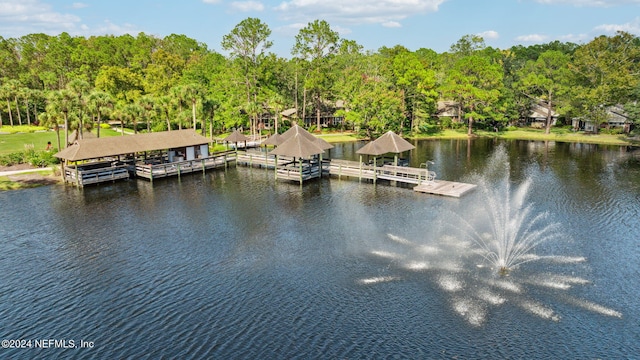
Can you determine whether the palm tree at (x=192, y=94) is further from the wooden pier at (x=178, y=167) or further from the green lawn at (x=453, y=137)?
the wooden pier at (x=178, y=167)

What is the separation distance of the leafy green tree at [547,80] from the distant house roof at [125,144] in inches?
2400

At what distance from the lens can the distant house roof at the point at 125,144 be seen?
38300mm

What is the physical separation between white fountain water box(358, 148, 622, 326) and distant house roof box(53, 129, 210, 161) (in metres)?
28.2

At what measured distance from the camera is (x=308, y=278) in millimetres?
20500

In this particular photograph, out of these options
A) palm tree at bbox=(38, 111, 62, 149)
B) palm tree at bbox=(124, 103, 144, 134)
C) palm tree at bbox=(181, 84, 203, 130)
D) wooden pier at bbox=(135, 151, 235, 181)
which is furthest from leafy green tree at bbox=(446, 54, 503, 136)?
palm tree at bbox=(38, 111, 62, 149)

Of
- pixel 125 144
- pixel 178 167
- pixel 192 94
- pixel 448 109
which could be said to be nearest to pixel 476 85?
pixel 448 109

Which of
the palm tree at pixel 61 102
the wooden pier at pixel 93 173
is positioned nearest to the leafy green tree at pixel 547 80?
the wooden pier at pixel 93 173

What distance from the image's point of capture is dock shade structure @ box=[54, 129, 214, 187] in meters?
38.6

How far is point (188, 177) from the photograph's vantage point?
42.9m

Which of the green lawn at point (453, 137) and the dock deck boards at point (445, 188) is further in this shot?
the green lawn at point (453, 137)

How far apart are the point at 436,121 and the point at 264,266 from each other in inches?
2842

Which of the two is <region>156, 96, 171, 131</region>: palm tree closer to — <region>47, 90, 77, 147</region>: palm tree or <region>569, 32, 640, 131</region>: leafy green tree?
<region>47, 90, 77, 147</region>: palm tree

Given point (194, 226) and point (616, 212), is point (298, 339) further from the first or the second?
point (616, 212)

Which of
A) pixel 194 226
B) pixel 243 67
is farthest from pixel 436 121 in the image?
pixel 194 226
